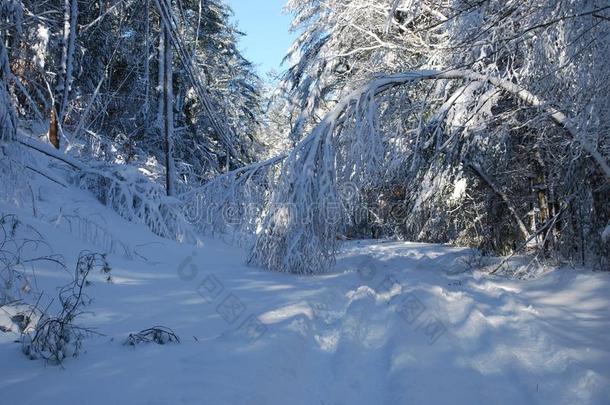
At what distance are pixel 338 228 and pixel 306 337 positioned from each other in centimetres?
390

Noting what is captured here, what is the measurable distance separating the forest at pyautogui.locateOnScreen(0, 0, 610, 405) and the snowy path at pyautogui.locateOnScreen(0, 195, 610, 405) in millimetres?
25

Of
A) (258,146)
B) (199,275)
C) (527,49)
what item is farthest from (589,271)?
(258,146)

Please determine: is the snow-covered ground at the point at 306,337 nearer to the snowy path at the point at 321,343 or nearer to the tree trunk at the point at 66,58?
the snowy path at the point at 321,343

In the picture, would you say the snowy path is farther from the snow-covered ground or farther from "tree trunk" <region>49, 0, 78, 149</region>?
"tree trunk" <region>49, 0, 78, 149</region>

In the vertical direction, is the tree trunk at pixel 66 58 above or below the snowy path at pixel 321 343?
above

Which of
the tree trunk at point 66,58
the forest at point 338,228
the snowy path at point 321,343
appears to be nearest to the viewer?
the snowy path at point 321,343

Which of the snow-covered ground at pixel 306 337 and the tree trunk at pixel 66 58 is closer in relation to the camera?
the snow-covered ground at pixel 306 337

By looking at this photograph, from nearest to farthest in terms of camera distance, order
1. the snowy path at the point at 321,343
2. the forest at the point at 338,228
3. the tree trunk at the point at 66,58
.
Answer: the snowy path at the point at 321,343 → the forest at the point at 338,228 → the tree trunk at the point at 66,58

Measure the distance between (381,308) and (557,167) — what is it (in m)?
4.64

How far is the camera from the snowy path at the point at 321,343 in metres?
2.79

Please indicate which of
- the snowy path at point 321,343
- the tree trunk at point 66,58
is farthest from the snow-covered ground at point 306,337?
the tree trunk at point 66,58

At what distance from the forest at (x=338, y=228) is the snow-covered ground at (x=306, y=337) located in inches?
1.0

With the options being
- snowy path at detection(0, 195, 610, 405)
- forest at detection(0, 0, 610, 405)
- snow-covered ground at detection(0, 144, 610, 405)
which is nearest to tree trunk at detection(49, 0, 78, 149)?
forest at detection(0, 0, 610, 405)

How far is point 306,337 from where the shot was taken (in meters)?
4.05
